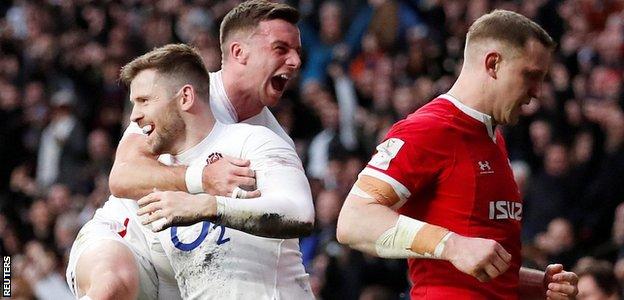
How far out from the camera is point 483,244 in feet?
16.6

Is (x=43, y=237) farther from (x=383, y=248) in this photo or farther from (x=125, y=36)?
(x=383, y=248)

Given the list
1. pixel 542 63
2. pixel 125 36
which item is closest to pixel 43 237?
pixel 125 36

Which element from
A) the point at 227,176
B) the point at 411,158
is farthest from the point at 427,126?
the point at 227,176

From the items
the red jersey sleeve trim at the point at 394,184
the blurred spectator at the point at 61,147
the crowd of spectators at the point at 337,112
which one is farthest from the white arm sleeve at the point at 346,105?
the red jersey sleeve trim at the point at 394,184

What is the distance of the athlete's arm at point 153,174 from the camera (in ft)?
18.7

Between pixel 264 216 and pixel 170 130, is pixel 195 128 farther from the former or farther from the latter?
pixel 264 216

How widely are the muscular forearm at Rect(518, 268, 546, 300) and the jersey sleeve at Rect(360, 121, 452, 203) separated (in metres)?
0.76

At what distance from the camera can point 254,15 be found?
6836mm

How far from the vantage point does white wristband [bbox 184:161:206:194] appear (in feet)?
19.1

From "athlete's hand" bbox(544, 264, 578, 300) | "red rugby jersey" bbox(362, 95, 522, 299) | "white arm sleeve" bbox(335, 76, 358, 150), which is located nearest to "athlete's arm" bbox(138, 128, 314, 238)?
"red rugby jersey" bbox(362, 95, 522, 299)

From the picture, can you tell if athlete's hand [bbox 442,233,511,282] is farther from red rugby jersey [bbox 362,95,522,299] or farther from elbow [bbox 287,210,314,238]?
elbow [bbox 287,210,314,238]

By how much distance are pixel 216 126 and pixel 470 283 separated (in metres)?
1.37

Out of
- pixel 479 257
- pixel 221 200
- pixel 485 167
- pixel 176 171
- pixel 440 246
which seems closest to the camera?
pixel 479 257

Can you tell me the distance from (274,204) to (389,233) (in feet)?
1.69
